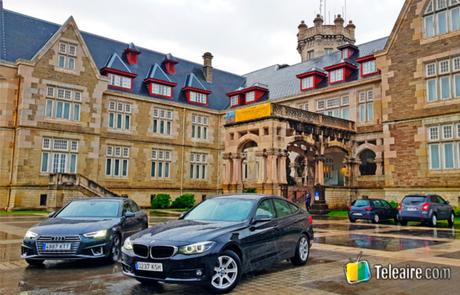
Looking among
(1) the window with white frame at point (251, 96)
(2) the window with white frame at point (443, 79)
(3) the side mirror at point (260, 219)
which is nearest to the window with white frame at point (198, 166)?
(1) the window with white frame at point (251, 96)

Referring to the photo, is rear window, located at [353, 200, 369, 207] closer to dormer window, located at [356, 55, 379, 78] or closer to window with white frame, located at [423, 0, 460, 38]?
window with white frame, located at [423, 0, 460, 38]

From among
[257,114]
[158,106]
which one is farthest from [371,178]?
[158,106]

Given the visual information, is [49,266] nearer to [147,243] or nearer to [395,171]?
[147,243]

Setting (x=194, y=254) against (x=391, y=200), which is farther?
(x=391, y=200)

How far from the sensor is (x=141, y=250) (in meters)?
6.34

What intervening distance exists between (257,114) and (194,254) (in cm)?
1946

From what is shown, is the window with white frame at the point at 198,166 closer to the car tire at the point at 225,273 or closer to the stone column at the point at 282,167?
the stone column at the point at 282,167

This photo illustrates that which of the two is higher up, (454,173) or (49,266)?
(454,173)

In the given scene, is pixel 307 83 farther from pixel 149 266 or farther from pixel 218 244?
pixel 149 266

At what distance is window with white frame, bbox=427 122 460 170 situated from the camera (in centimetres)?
2292

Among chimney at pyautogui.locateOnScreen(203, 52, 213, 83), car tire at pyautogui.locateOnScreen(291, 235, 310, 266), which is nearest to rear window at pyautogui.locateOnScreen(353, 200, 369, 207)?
car tire at pyautogui.locateOnScreen(291, 235, 310, 266)

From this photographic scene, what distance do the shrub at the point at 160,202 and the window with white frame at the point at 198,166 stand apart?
5.38m

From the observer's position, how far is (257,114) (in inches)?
984

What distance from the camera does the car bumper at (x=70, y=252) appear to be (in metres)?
8.12
